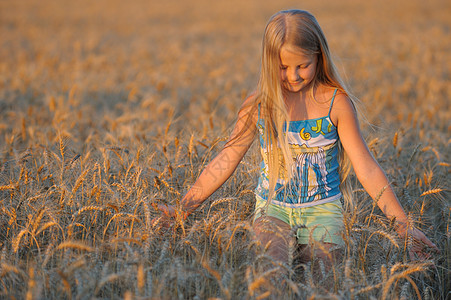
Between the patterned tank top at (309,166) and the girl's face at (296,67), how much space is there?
0.20 m

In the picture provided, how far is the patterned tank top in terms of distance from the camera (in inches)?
88.4

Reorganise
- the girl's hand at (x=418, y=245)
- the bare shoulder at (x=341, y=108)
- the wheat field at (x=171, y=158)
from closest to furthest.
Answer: the wheat field at (x=171, y=158)
the girl's hand at (x=418, y=245)
the bare shoulder at (x=341, y=108)

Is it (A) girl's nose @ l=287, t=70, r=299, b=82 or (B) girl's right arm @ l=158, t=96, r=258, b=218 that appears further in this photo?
(B) girl's right arm @ l=158, t=96, r=258, b=218

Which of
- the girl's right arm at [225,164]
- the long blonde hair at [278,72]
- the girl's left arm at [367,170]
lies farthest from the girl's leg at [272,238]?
the girl's left arm at [367,170]

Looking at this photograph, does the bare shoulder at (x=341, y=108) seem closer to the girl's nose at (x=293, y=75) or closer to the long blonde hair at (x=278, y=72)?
the long blonde hair at (x=278, y=72)

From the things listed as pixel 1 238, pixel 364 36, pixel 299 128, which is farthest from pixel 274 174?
pixel 364 36

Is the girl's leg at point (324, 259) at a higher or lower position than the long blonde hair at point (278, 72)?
lower

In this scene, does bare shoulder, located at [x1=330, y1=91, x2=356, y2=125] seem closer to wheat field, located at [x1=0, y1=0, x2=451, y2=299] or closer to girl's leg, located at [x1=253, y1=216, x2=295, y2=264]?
wheat field, located at [x1=0, y1=0, x2=451, y2=299]

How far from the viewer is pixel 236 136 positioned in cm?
229

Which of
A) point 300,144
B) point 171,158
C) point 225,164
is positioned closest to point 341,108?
point 300,144

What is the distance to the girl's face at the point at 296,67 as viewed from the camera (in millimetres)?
2088

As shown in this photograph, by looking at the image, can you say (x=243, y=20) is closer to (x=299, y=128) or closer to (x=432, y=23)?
(x=432, y=23)

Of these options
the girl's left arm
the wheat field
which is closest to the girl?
the girl's left arm

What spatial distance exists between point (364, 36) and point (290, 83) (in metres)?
10.1
